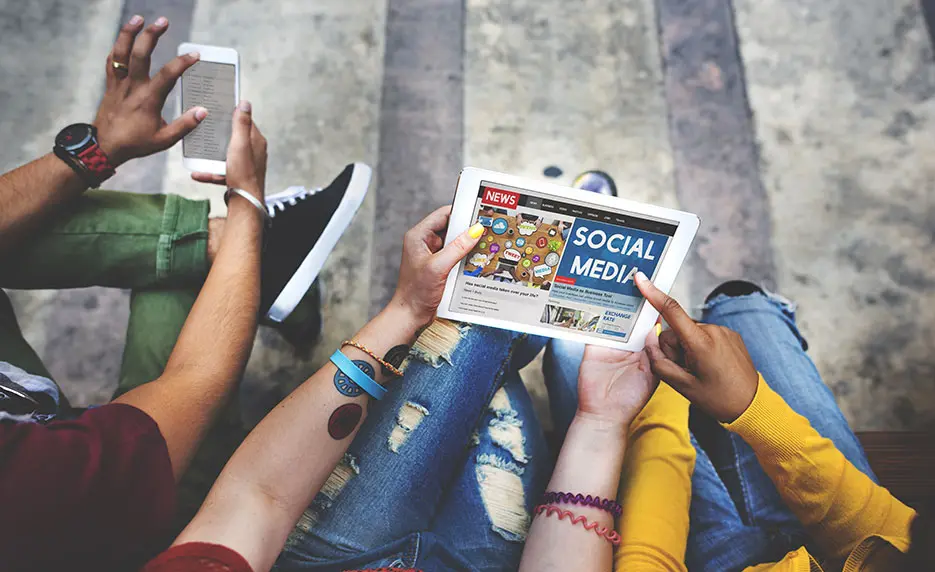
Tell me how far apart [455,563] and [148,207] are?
2.52 feet

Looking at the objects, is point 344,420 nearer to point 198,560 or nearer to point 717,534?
point 198,560

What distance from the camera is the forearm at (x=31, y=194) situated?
0.94 meters

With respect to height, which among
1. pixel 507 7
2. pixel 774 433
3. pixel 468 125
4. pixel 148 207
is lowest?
pixel 774 433

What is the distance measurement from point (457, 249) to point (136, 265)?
564 millimetres

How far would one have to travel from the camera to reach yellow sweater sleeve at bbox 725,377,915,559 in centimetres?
77

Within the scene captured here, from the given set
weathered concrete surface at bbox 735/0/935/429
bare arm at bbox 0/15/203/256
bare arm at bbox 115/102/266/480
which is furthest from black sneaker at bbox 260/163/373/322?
weathered concrete surface at bbox 735/0/935/429

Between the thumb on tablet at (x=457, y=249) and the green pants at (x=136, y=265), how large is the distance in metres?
0.46

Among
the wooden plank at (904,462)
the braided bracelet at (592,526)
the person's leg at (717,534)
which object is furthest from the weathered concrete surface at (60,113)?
the wooden plank at (904,462)

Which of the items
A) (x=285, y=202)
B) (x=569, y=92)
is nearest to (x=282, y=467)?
(x=285, y=202)

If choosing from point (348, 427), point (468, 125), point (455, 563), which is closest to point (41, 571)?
point (348, 427)

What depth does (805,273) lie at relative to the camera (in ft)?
4.70

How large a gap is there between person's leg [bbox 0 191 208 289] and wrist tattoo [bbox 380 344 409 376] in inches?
15.7

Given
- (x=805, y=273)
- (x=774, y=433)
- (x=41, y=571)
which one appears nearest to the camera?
(x=41, y=571)

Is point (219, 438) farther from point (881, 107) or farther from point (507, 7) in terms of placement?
point (881, 107)
